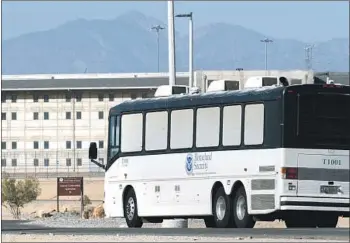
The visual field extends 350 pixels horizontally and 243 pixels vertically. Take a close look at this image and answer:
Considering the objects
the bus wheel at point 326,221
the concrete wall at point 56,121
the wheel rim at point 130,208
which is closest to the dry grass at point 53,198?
the concrete wall at point 56,121

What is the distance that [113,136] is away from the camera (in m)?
35.0

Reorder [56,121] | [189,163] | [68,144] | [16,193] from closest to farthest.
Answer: [189,163] → [16,193] → [68,144] → [56,121]

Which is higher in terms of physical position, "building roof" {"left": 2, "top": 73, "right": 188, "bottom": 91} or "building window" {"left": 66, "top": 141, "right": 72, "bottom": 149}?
"building roof" {"left": 2, "top": 73, "right": 188, "bottom": 91}

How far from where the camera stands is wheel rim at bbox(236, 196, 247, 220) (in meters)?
29.6

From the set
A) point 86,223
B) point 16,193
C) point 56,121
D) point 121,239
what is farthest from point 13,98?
point 121,239

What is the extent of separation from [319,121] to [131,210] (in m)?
7.00

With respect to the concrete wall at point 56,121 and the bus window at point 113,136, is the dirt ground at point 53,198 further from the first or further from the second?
the bus window at point 113,136

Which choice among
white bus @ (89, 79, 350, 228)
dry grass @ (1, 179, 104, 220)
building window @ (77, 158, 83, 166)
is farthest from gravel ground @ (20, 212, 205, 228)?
building window @ (77, 158, 83, 166)

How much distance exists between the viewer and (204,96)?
31375mm

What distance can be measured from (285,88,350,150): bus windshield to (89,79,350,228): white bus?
2 centimetres

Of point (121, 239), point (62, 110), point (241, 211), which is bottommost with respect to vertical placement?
point (121, 239)

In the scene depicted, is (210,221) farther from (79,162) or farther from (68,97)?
(68,97)

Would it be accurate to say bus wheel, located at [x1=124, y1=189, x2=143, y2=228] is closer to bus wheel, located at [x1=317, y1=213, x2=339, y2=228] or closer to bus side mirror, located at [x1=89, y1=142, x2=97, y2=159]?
bus side mirror, located at [x1=89, y1=142, x2=97, y2=159]

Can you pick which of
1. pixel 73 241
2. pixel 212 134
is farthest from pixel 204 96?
pixel 73 241
